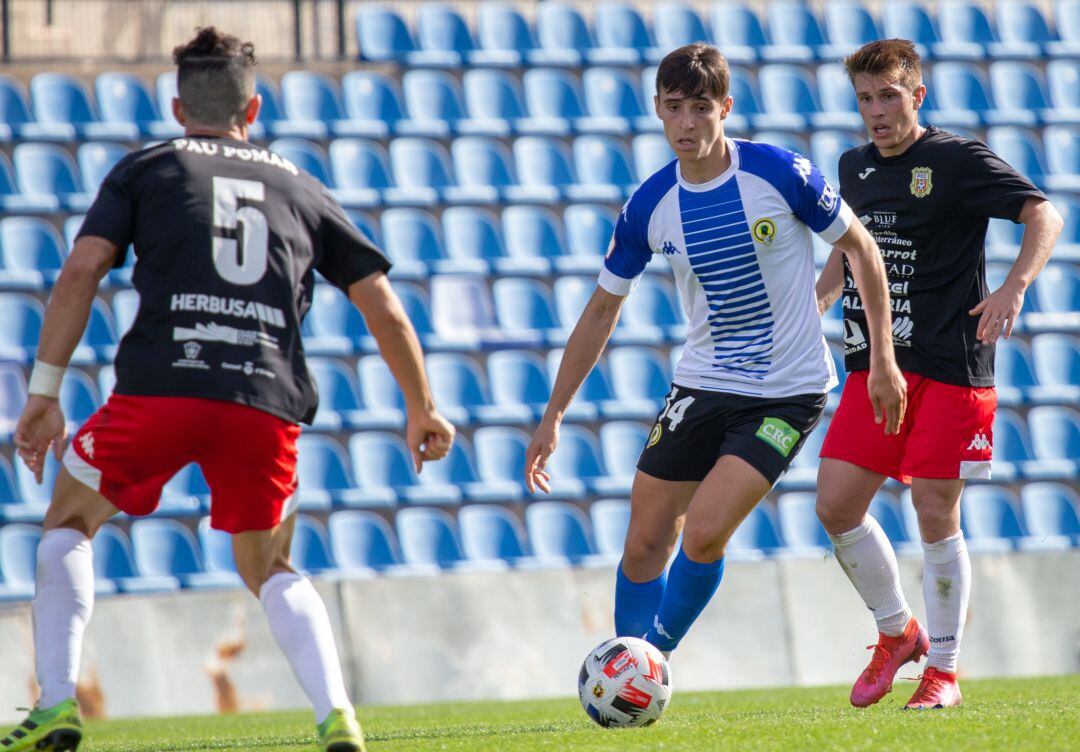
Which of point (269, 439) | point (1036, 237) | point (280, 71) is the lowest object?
point (269, 439)

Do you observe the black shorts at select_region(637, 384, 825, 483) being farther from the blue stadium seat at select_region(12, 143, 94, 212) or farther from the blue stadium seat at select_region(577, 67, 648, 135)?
the blue stadium seat at select_region(577, 67, 648, 135)

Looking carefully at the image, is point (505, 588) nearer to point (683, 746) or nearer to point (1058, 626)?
point (1058, 626)

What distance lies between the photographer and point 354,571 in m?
9.14

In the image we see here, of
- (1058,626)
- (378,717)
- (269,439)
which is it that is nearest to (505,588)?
(378,717)

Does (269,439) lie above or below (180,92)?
below

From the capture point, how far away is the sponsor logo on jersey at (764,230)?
4707mm

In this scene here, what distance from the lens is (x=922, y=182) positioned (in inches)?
201

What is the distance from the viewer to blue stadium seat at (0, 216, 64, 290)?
995cm

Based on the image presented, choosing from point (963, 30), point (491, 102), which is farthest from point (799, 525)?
point (963, 30)

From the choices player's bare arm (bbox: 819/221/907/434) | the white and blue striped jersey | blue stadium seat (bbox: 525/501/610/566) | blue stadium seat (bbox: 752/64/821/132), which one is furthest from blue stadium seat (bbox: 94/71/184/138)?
player's bare arm (bbox: 819/221/907/434)

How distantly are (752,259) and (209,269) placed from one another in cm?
189

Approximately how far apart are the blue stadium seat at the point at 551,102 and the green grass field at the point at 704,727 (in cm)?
553

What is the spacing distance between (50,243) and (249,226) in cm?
698

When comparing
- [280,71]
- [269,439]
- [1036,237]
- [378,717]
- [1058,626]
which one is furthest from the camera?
[280,71]
